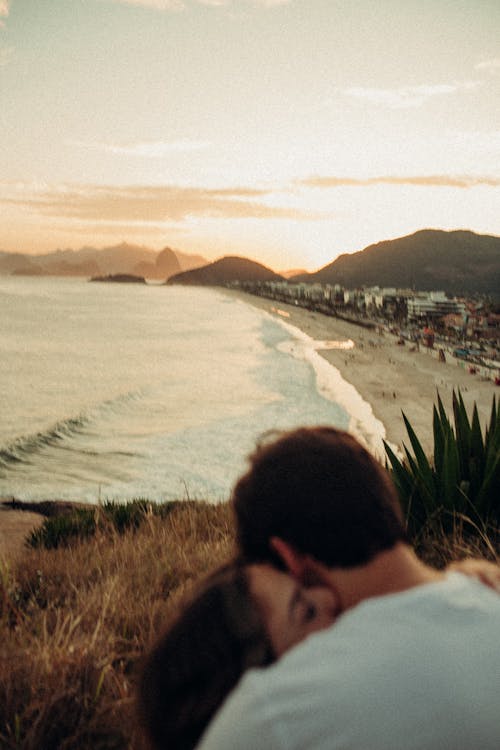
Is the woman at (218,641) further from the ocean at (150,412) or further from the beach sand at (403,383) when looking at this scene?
the beach sand at (403,383)

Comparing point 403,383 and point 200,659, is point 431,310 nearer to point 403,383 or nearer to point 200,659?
point 403,383

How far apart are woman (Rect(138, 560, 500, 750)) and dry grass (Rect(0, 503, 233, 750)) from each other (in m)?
0.65

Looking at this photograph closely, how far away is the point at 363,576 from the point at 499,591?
0.44 meters

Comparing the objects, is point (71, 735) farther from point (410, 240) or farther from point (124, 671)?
point (410, 240)

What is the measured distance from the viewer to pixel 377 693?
39.8 inches

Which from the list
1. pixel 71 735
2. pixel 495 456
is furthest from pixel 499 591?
pixel 495 456

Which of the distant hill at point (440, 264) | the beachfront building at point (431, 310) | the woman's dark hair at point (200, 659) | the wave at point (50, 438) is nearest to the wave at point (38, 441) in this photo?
the wave at point (50, 438)

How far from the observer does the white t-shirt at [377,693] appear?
1.00 metres

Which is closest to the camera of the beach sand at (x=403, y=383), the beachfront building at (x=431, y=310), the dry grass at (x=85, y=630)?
the dry grass at (x=85, y=630)

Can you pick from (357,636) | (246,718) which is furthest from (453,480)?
(246,718)

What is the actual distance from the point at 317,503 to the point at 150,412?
782 inches

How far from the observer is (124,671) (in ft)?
9.22

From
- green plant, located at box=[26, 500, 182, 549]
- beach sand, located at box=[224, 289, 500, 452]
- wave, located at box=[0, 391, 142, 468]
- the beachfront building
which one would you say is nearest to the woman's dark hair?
green plant, located at box=[26, 500, 182, 549]

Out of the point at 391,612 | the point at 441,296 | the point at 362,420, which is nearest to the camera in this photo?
the point at 391,612
